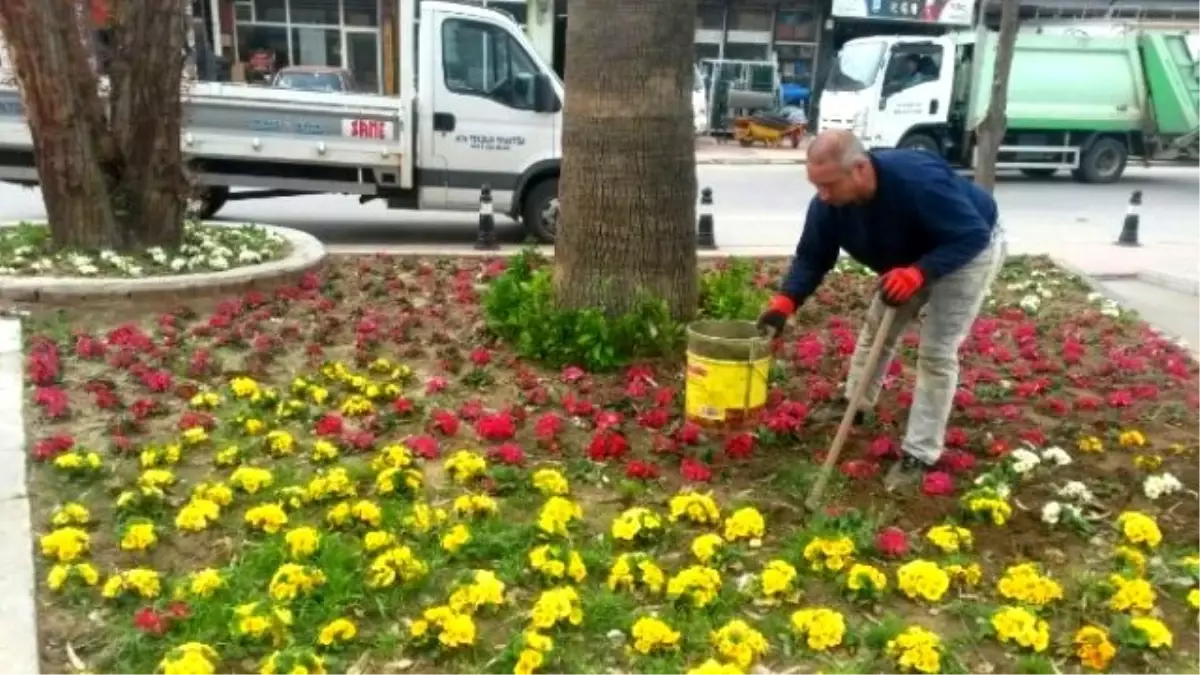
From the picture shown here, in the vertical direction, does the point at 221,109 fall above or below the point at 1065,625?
above

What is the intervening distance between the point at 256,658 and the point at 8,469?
6.03 ft

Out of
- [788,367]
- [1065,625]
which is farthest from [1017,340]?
[1065,625]

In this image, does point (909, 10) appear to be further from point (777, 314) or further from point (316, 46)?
point (777, 314)

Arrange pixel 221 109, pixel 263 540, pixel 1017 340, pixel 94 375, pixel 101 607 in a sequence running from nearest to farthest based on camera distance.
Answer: pixel 101 607
pixel 263 540
pixel 94 375
pixel 1017 340
pixel 221 109

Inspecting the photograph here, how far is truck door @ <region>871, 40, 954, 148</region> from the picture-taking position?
1939 centimetres

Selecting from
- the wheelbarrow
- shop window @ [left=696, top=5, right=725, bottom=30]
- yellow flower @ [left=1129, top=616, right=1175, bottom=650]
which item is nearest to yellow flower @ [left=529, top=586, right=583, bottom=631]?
yellow flower @ [left=1129, top=616, right=1175, bottom=650]

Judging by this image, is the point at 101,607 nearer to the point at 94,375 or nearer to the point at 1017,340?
the point at 94,375

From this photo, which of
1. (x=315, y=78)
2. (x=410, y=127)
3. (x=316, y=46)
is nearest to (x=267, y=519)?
(x=410, y=127)

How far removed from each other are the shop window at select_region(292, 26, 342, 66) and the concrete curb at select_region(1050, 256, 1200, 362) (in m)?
21.7

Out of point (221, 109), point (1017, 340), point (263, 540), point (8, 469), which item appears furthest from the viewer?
point (221, 109)

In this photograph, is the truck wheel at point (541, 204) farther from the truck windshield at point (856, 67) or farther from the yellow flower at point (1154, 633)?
the truck windshield at point (856, 67)

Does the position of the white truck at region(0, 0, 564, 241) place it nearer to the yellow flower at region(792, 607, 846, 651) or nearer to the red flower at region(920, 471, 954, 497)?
the red flower at region(920, 471, 954, 497)

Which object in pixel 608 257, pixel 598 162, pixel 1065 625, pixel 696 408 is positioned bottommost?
pixel 1065 625

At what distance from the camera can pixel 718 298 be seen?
5.99 meters
